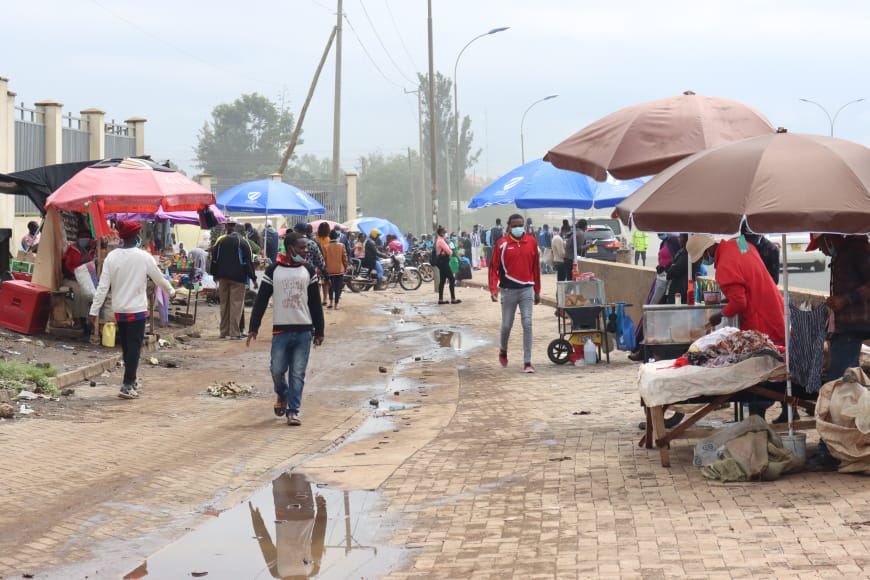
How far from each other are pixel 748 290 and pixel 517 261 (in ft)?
Answer: 19.4

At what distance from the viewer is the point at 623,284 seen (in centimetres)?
1933

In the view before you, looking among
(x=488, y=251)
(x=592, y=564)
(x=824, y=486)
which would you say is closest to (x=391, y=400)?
(x=824, y=486)

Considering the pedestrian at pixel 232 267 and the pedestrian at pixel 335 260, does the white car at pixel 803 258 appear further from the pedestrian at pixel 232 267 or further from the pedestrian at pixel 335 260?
the pedestrian at pixel 232 267

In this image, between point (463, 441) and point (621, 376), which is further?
point (621, 376)

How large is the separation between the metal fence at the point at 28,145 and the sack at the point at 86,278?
14.5 meters

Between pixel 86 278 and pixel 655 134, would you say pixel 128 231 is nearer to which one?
pixel 86 278

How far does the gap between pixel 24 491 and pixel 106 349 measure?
29.3 ft

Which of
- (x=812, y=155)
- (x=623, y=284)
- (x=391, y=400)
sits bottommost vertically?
(x=391, y=400)

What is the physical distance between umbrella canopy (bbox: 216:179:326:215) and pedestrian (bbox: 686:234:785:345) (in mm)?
16815

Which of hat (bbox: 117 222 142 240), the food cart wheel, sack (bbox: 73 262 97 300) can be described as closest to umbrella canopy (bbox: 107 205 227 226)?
sack (bbox: 73 262 97 300)

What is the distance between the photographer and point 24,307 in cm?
1725

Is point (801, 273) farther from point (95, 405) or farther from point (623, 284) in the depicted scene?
point (95, 405)

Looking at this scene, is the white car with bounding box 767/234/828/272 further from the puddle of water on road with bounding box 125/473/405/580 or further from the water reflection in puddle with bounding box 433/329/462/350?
the puddle of water on road with bounding box 125/473/405/580

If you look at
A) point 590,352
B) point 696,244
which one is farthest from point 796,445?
point 590,352
